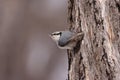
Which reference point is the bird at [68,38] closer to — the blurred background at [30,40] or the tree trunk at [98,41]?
the tree trunk at [98,41]

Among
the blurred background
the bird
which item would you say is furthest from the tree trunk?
the blurred background

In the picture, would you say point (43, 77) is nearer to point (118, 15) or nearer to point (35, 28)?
point (35, 28)

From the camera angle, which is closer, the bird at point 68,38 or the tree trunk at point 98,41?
the tree trunk at point 98,41

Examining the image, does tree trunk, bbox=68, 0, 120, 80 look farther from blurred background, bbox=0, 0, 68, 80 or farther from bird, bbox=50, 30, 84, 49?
blurred background, bbox=0, 0, 68, 80

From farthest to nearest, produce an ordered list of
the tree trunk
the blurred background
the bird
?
the blurred background
the bird
the tree trunk

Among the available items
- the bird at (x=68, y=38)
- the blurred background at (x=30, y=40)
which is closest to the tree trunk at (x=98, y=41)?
the bird at (x=68, y=38)

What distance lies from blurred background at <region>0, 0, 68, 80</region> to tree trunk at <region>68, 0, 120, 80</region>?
10.6 ft

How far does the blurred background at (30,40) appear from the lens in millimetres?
5801

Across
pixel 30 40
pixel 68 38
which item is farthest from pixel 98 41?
pixel 30 40

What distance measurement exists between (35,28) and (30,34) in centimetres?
8

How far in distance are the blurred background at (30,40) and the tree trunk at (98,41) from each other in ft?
10.6

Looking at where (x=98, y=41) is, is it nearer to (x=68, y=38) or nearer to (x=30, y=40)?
(x=68, y=38)

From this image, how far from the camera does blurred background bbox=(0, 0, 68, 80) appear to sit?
5.80 m

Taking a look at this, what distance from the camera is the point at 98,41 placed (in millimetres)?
2328
